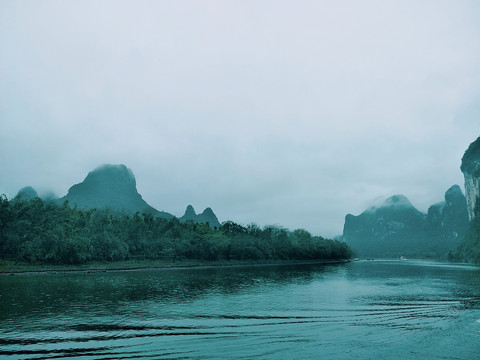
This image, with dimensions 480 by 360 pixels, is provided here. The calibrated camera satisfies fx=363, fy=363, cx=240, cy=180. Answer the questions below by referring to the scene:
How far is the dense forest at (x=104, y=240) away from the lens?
261ft

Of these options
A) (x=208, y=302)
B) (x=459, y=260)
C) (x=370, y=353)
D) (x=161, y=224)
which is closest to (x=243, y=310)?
(x=208, y=302)

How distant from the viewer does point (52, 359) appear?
17.3 metres

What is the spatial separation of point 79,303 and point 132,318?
32.9 ft

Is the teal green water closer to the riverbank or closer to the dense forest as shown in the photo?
the riverbank


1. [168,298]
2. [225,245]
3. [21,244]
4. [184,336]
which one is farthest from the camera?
[225,245]

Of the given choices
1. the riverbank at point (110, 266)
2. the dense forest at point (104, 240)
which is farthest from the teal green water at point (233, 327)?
the dense forest at point (104, 240)

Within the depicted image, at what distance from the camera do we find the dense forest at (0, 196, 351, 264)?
7944 cm

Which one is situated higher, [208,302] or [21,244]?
[21,244]

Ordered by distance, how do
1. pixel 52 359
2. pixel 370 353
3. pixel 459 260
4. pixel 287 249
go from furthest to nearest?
pixel 459 260, pixel 287 249, pixel 370 353, pixel 52 359

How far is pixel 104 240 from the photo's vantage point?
9094 cm

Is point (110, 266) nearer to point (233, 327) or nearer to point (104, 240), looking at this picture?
point (104, 240)

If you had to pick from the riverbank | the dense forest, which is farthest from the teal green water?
the dense forest

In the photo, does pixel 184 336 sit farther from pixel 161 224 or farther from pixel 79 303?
pixel 161 224

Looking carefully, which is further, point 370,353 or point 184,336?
point 184,336
